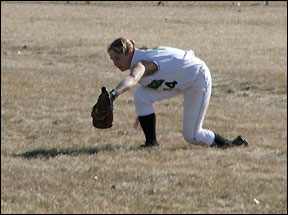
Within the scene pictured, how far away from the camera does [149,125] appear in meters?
9.35

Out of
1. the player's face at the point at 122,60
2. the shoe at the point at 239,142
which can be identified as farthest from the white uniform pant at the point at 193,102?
the player's face at the point at 122,60

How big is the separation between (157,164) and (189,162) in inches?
16.6

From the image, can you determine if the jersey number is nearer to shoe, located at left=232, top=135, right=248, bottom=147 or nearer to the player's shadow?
the player's shadow

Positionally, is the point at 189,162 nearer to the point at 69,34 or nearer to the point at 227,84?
the point at 227,84

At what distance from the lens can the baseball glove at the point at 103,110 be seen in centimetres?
522

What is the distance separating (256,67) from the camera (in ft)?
62.8

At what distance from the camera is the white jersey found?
7016mm

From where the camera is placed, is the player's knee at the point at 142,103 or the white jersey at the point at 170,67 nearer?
the white jersey at the point at 170,67

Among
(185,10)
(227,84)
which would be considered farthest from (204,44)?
(185,10)

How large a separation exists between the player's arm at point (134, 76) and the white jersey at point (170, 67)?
0.19 ft

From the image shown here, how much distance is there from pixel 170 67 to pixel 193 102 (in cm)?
118

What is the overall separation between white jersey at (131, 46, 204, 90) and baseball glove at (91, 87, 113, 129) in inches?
39.9

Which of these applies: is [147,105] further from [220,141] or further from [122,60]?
[122,60]

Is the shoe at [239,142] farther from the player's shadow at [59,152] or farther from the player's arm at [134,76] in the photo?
the player's arm at [134,76]
